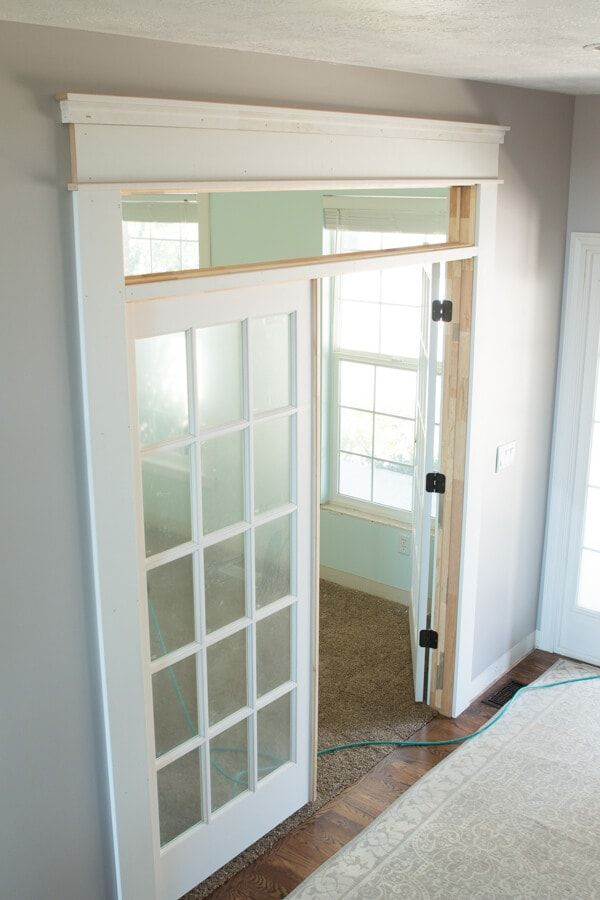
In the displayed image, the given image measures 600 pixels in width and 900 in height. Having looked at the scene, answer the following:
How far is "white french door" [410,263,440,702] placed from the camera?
3.84m

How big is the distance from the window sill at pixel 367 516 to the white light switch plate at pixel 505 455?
44.2 inches

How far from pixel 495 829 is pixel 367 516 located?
2278 millimetres

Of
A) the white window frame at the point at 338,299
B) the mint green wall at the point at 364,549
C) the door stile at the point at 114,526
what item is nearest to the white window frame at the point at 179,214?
the white window frame at the point at 338,299

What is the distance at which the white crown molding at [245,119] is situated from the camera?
2.14 m

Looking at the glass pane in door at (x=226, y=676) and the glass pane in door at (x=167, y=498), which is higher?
the glass pane in door at (x=167, y=498)

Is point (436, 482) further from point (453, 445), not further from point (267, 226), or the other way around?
point (267, 226)

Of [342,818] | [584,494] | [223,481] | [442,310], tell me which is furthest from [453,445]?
[342,818]

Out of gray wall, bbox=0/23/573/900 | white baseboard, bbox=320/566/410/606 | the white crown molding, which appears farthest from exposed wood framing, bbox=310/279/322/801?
white baseboard, bbox=320/566/410/606

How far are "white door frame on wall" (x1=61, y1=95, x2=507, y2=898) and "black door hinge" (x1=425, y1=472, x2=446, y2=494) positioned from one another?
1.05 meters

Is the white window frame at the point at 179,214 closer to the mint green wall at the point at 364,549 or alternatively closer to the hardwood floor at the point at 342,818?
the mint green wall at the point at 364,549

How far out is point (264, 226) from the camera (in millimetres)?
5262

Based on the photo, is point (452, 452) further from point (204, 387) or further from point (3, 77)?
point (3, 77)

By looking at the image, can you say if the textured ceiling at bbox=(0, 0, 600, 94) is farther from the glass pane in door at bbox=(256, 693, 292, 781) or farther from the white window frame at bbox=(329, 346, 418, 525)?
the white window frame at bbox=(329, 346, 418, 525)

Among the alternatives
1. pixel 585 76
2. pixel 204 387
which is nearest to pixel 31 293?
pixel 204 387
